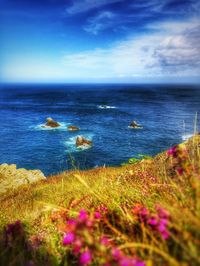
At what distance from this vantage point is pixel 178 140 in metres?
40.9

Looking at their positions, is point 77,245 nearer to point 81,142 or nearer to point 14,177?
point 14,177

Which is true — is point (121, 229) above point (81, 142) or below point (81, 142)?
above

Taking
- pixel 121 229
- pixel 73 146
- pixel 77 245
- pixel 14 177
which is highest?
pixel 77 245

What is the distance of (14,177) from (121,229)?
16823 mm

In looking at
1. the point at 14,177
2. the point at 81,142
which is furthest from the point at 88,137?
the point at 14,177

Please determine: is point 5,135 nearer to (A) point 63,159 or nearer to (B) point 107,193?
(A) point 63,159

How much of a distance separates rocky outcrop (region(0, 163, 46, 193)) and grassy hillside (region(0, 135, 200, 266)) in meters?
12.1

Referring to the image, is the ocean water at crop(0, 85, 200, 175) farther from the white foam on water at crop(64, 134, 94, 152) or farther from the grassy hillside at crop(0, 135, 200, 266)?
the grassy hillside at crop(0, 135, 200, 266)

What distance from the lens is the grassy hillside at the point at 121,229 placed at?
71.2 inches

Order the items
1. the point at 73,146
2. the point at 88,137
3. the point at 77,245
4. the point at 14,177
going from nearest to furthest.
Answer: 1. the point at 77,245
2. the point at 14,177
3. the point at 73,146
4. the point at 88,137

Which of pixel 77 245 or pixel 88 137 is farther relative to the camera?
pixel 88 137

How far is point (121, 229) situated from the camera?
3.17m

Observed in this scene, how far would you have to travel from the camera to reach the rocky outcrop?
1681cm

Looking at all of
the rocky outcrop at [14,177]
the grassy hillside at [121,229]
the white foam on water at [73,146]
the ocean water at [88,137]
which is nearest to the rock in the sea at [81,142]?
the white foam on water at [73,146]
